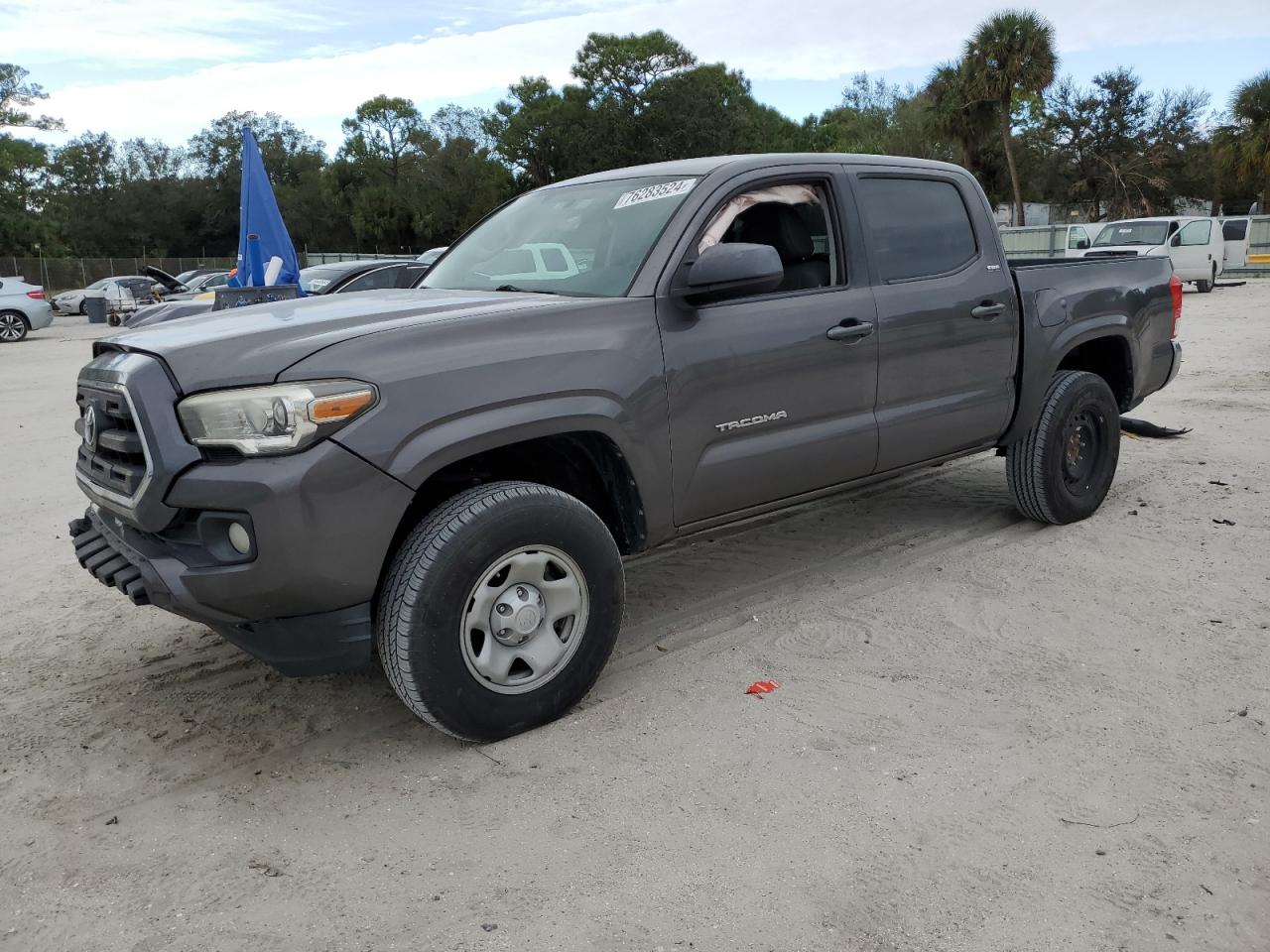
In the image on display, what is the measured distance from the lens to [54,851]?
298cm

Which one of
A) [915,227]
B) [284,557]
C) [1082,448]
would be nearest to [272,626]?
[284,557]

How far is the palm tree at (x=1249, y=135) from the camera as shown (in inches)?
1533

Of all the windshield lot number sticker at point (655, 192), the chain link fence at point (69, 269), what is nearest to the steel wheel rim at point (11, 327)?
the chain link fence at point (69, 269)

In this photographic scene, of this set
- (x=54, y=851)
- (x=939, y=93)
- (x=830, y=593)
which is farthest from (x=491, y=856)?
(x=939, y=93)

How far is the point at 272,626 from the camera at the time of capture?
10.3 feet

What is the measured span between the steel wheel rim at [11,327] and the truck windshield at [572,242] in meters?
21.9

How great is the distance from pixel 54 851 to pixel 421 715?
1.05 meters

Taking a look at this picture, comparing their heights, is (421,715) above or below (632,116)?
below

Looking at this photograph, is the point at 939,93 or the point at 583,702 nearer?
the point at 583,702

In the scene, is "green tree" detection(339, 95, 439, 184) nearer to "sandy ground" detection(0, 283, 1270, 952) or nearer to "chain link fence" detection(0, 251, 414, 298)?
"chain link fence" detection(0, 251, 414, 298)

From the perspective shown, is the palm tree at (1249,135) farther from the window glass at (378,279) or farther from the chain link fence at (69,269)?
the window glass at (378,279)

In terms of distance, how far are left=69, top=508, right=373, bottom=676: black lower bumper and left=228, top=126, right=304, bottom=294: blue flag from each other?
957 centimetres

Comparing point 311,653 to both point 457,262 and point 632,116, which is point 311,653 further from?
point 632,116

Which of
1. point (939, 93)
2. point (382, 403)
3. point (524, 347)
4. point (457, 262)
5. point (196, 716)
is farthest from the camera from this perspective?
point (939, 93)
